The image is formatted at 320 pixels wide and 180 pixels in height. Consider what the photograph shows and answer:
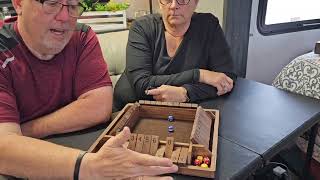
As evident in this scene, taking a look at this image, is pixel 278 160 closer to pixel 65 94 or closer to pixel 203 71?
pixel 203 71

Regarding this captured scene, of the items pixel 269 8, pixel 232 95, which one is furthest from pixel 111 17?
pixel 269 8

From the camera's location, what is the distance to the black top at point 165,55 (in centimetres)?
147

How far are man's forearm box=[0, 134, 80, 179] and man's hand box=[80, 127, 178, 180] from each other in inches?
2.1

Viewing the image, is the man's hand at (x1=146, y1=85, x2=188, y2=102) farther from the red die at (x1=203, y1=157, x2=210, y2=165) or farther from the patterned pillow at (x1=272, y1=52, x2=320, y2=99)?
the patterned pillow at (x1=272, y1=52, x2=320, y2=99)

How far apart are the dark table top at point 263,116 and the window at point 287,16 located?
123 centimetres

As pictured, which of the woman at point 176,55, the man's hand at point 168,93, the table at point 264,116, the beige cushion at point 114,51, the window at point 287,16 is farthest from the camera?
the window at point 287,16

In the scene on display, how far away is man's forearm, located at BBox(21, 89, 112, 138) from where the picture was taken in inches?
42.3

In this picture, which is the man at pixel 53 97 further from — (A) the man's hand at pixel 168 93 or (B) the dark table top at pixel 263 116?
(B) the dark table top at pixel 263 116

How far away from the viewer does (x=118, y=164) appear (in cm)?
81

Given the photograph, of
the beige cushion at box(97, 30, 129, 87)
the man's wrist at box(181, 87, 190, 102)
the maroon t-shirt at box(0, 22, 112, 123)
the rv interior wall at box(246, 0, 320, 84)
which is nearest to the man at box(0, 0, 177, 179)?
the maroon t-shirt at box(0, 22, 112, 123)

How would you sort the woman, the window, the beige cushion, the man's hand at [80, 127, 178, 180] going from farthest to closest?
the window, the beige cushion, the woman, the man's hand at [80, 127, 178, 180]

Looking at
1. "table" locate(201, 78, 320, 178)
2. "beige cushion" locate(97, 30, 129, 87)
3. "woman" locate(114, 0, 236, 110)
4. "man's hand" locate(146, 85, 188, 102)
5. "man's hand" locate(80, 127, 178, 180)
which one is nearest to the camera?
"man's hand" locate(80, 127, 178, 180)

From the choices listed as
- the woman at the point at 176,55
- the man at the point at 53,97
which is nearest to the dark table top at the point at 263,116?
the woman at the point at 176,55

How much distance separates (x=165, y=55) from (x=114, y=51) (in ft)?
1.58
